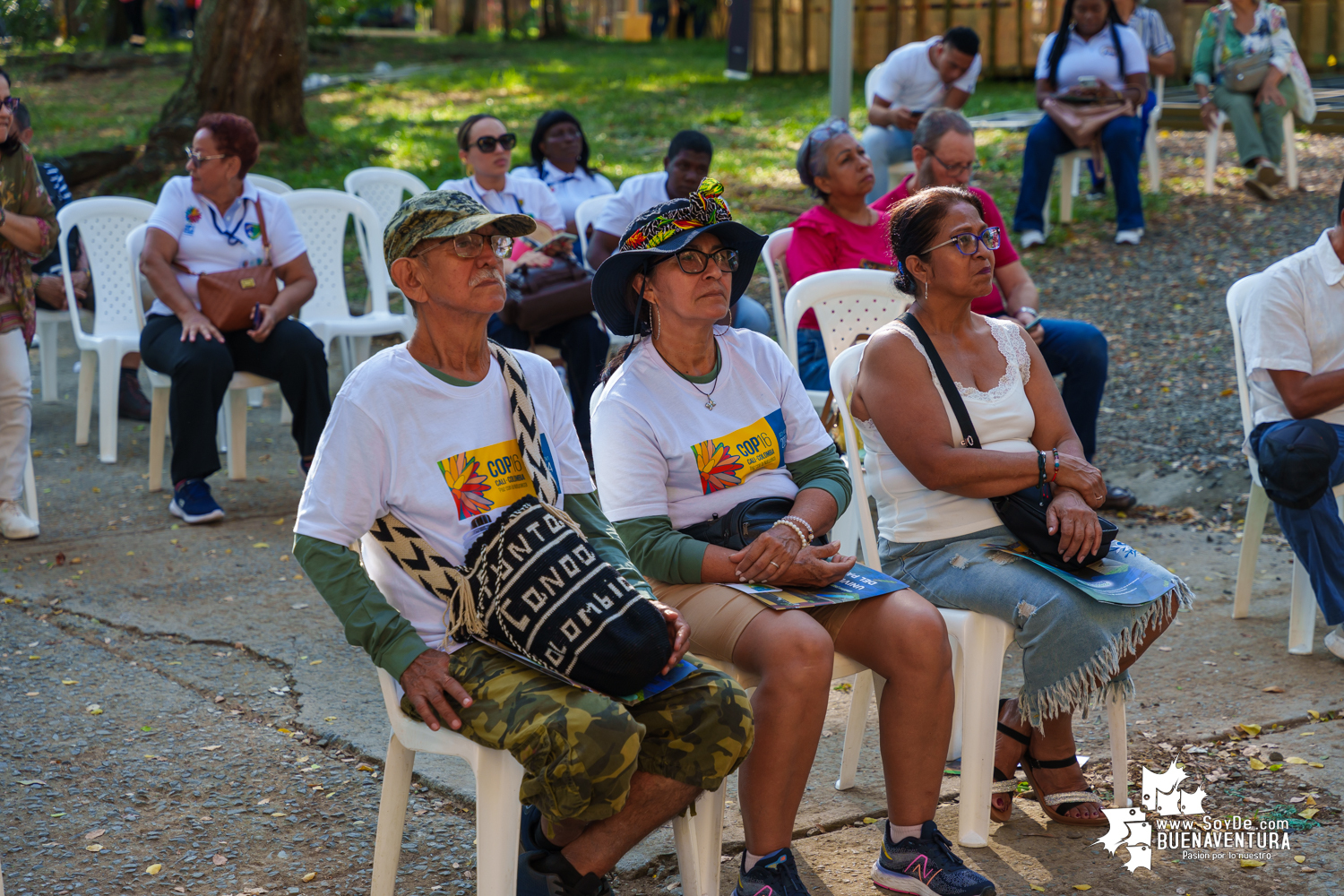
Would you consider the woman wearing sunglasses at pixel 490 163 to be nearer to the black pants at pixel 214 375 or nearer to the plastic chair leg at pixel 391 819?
the black pants at pixel 214 375

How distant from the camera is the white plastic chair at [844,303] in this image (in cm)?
436

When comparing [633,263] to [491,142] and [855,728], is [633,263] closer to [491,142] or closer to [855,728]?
[855,728]

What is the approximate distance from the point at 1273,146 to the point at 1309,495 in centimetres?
680

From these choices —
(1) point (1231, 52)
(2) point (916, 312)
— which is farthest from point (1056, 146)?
(2) point (916, 312)

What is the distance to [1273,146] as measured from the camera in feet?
31.7

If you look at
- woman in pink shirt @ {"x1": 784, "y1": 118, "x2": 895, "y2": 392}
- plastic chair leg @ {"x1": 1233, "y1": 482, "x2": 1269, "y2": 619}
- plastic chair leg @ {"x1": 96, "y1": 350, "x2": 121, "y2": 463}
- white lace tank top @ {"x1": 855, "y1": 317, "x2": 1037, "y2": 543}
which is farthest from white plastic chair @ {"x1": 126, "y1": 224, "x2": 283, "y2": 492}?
plastic chair leg @ {"x1": 1233, "y1": 482, "x2": 1269, "y2": 619}

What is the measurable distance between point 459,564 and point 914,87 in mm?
6635

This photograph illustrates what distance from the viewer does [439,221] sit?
261 centimetres

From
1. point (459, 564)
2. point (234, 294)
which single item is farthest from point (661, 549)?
point (234, 294)

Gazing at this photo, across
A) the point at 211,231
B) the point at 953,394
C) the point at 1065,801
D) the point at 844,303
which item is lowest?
the point at 1065,801

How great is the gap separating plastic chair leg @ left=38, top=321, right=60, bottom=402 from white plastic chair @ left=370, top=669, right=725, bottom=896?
562 cm

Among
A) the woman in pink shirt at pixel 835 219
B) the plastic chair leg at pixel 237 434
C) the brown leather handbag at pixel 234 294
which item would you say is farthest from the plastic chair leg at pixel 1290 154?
the plastic chair leg at pixel 237 434

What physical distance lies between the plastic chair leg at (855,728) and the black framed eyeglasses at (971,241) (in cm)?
108

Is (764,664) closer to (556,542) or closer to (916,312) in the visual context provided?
(556,542)
